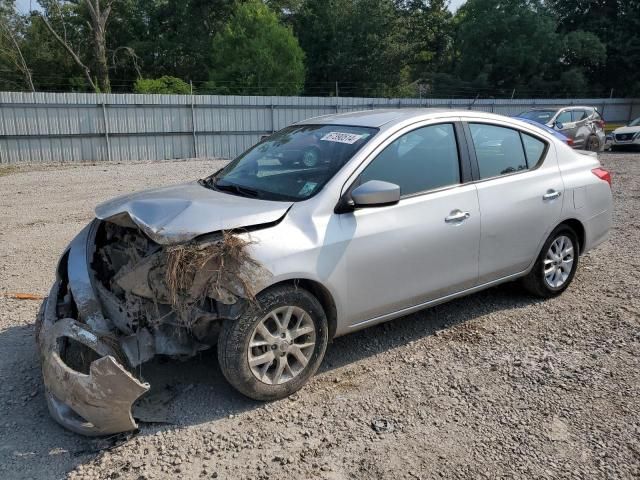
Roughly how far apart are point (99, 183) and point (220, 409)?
1052 centimetres

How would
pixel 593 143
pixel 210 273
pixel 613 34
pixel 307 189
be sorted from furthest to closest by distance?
pixel 613 34, pixel 593 143, pixel 307 189, pixel 210 273

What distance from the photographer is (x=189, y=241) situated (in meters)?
3.08

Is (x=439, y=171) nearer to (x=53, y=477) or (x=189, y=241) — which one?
(x=189, y=241)

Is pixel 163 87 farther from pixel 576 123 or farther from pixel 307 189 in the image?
pixel 307 189

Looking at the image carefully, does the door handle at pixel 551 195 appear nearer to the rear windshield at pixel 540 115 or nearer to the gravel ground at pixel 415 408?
the gravel ground at pixel 415 408

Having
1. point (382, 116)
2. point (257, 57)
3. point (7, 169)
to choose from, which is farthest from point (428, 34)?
point (382, 116)

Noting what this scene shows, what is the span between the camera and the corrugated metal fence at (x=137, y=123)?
17391mm

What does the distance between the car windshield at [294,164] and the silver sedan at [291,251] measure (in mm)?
15

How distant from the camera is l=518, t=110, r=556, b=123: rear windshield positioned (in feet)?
53.3

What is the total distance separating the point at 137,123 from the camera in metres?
19.0

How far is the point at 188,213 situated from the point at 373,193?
3.77 feet

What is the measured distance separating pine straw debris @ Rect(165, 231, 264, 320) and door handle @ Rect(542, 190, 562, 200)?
2.84 m

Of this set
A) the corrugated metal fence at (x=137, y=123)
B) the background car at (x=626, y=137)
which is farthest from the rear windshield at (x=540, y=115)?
the corrugated metal fence at (x=137, y=123)

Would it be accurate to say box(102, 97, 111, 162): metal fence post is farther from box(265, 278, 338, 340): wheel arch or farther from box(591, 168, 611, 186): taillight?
box(265, 278, 338, 340): wheel arch
